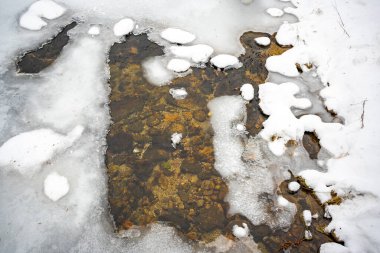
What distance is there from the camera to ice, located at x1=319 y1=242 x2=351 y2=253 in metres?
2.36

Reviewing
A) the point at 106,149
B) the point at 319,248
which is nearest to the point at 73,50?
the point at 106,149


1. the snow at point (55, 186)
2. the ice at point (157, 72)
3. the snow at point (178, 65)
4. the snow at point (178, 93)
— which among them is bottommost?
the snow at point (55, 186)

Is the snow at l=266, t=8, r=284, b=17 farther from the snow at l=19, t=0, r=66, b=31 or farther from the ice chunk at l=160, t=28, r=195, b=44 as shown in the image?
the snow at l=19, t=0, r=66, b=31

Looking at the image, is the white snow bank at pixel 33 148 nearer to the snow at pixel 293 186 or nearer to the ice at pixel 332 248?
the snow at pixel 293 186

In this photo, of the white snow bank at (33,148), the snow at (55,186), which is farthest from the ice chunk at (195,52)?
the snow at (55,186)

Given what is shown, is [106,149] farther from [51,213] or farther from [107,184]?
[51,213]

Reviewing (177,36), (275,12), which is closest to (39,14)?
(177,36)

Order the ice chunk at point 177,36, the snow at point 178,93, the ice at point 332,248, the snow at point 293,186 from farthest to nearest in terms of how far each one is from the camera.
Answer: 1. the ice chunk at point 177,36
2. the snow at point 178,93
3. the snow at point 293,186
4. the ice at point 332,248

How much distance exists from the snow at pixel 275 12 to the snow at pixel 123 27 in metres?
1.89

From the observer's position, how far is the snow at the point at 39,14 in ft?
12.7

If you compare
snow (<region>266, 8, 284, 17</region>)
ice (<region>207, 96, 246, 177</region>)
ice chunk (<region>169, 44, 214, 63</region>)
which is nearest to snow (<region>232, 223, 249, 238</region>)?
ice (<region>207, 96, 246, 177</region>)

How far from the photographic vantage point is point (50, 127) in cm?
299

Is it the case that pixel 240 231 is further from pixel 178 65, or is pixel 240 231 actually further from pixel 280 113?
pixel 178 65

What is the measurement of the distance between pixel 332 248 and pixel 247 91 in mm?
1734
